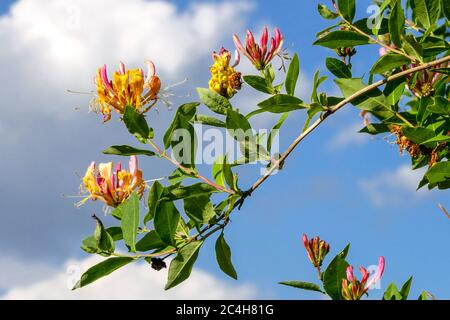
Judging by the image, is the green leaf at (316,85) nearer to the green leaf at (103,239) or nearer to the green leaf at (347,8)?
the green leaf at (347,8)

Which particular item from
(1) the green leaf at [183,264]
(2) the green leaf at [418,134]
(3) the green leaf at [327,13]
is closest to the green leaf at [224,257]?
(1) the green leaf at [183,264]

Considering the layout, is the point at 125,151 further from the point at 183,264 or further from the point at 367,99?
the point at 367,99

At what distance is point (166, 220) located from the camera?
2.08 metres

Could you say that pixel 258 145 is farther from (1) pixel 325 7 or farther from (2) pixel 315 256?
(1) pixel 325 7

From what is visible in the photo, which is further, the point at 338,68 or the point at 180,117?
the point at 338,68

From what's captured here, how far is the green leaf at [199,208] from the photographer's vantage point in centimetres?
215

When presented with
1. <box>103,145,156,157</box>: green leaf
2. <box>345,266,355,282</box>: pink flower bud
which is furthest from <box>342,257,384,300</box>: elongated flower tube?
<box>103,145,156,157</box>: green leaf

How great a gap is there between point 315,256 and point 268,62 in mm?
664

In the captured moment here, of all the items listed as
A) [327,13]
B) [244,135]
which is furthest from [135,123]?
[327,13]

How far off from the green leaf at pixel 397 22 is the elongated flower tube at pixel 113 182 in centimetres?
89

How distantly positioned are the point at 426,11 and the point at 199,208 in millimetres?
1011

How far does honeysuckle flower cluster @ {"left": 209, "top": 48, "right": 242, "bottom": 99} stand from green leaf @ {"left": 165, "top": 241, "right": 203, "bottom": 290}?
52 cm
